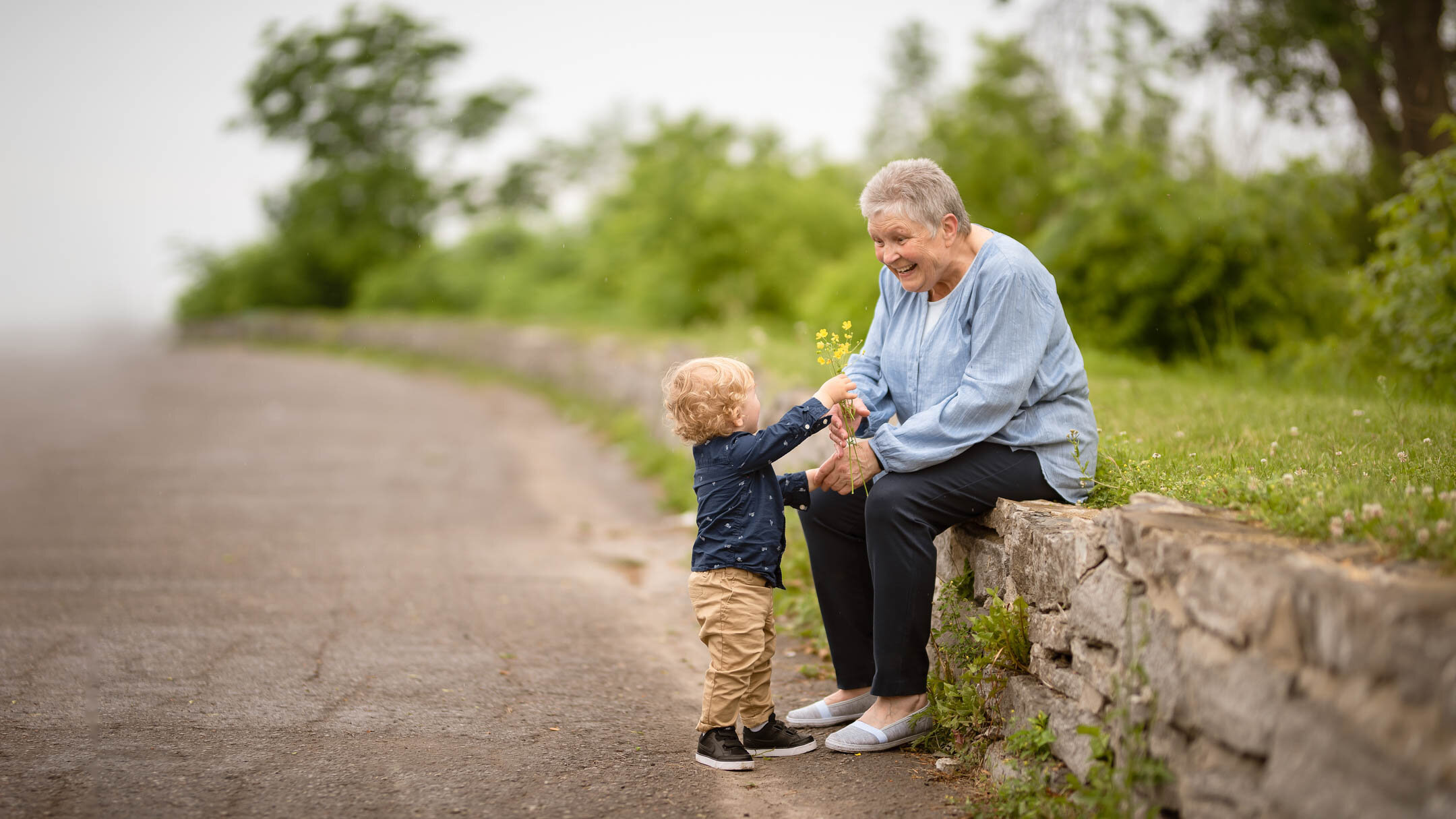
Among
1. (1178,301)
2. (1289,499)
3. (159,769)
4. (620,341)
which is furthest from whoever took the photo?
(620,341)

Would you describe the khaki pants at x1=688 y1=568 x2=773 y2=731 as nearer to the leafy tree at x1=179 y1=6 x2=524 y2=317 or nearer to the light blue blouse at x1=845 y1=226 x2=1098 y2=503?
the light blue blouse at x1=845 y1=226 x2=1098 y2=503

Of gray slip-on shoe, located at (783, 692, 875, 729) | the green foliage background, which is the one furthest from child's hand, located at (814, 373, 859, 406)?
the green foliage background

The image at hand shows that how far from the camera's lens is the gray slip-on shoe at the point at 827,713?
3.82m

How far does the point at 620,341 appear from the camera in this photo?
13.7 m

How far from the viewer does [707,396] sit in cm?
338

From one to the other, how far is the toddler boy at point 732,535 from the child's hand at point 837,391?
5.3 inches

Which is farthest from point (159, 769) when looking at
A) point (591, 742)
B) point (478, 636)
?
point (478, 636)

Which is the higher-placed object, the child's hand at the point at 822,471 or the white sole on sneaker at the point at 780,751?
the child's hand at the point at 822,471

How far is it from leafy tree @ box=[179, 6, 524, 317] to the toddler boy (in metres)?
31.2

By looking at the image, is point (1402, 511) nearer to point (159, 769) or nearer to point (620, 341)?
point (159, 769)

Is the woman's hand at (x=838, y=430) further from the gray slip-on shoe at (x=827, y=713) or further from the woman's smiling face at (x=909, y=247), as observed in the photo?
the gray slip-on shoe at (x=827, y=713)

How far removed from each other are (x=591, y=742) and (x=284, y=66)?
33672mm

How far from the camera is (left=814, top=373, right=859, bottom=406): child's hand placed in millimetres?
3662

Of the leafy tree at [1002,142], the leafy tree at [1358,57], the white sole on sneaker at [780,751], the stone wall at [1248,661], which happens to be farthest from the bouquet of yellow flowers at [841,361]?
the leafy tree at [1002,142]
